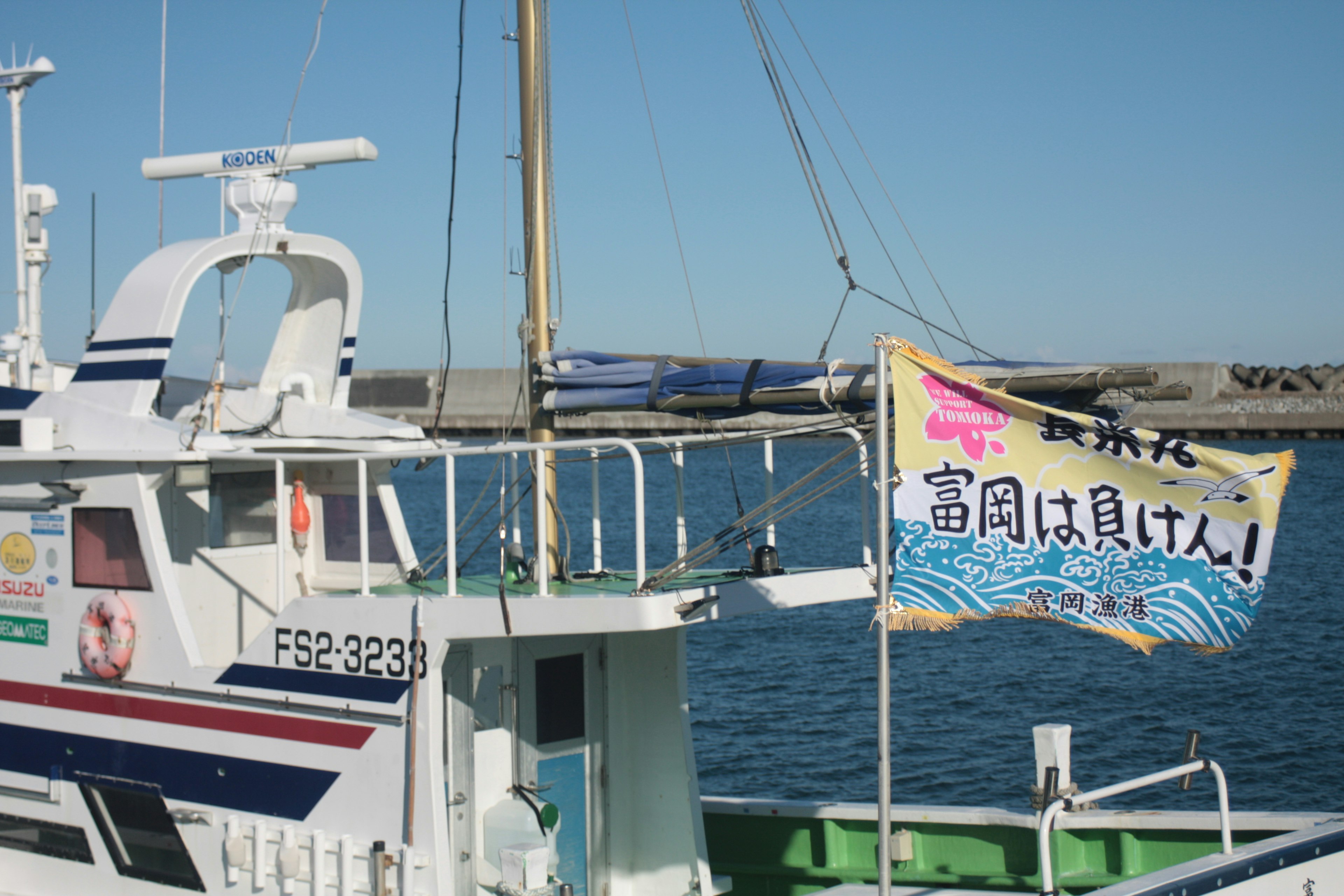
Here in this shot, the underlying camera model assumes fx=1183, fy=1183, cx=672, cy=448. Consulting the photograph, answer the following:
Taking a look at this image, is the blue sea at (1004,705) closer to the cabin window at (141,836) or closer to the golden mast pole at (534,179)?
the golden mast pole at (534,179)

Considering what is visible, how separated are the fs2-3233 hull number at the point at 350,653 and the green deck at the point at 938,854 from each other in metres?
3.57

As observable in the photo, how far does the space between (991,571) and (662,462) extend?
242 ft

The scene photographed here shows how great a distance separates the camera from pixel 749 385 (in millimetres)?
6785

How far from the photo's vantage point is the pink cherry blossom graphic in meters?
5.03

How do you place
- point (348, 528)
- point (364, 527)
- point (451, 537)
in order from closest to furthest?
point (451, 537) → point (364, 527) → point (348, 528)

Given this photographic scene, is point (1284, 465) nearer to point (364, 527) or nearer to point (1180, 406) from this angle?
point (364, 527)

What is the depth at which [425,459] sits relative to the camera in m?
7.57

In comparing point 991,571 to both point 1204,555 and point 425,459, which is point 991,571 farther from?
point 425,459

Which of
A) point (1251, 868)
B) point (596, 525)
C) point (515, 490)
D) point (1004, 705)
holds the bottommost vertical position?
point (1004, 705)

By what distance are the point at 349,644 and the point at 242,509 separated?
5.69 ft

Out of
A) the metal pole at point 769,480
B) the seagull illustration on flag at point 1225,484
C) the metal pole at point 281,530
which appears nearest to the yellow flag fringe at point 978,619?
the seagull illustration on flag at point 1225,484

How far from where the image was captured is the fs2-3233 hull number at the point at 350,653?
648cm

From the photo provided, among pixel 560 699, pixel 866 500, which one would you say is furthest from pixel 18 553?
pixel 866 500

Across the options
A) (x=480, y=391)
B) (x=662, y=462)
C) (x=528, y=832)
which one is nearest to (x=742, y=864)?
(x=528, y=832)
